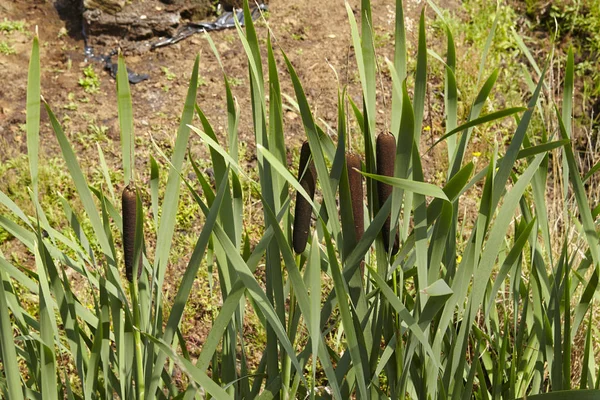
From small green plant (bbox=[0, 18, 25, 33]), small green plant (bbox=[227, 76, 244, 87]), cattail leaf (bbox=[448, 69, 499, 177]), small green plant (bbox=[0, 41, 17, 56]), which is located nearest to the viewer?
cattail leaf (bbox=[448, 69, 499, 177])

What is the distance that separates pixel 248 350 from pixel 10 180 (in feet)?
4.49

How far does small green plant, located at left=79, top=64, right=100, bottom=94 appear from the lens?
12.0ft

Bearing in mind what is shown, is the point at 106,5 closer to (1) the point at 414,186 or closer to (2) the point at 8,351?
(2) the point at 8,351

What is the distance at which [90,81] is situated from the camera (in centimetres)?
369

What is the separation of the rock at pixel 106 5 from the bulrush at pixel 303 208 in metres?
3.11

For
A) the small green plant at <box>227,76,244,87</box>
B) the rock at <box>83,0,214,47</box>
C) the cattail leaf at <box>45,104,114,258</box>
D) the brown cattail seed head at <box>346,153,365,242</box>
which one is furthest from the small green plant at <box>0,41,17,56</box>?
the brown cattail seed head at <box>346,153,365,242</box>

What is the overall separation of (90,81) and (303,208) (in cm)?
287

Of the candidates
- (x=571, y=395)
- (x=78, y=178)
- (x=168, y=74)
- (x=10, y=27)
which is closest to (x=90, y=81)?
(x=168, y=74)

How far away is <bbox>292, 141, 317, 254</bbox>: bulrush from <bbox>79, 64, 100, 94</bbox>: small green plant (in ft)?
9.00

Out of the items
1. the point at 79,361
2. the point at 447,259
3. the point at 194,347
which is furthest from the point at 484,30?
the point at 79,361

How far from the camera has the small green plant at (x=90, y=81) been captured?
3.66 m

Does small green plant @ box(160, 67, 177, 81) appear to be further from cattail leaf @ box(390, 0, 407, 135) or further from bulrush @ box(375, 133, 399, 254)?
bulrush @ box(375, 133, 399, 254)

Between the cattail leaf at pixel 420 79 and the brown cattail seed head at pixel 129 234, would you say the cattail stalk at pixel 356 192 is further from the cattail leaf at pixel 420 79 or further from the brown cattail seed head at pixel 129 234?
the brown cattail seed head at pixel 129 234

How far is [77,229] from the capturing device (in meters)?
1.29
